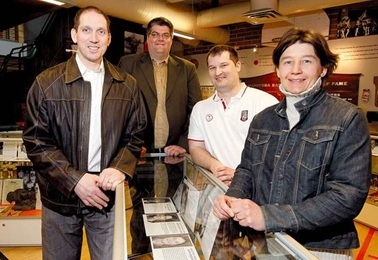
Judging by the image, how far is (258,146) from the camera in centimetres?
138

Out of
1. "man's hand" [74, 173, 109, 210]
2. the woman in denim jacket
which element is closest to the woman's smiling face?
the woman in denim jacket

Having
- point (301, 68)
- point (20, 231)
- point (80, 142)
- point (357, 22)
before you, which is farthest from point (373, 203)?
point (20, 231)

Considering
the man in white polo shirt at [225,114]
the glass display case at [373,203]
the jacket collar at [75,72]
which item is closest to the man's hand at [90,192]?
the jacket collar at [75,72]

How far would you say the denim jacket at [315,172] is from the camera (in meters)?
1.10

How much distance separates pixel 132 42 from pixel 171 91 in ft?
15.7

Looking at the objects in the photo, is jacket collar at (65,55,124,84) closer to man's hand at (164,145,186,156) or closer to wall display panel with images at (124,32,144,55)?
man's hand at (164,145,186,156)

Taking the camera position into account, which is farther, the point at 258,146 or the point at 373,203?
the point at 373,203

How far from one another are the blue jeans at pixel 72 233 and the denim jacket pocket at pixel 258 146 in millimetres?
780

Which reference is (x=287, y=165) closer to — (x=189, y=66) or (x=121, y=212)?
(x=121, y=212)

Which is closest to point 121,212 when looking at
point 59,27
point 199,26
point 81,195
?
point 81,195

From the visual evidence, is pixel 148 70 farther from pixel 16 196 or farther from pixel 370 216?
pixel 370 216

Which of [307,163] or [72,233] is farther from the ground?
[307,163]

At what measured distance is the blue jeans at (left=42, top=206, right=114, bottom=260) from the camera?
169 centimetres

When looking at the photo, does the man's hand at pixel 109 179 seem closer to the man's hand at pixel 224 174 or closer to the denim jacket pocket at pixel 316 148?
the man's hand at pixel 224 174
